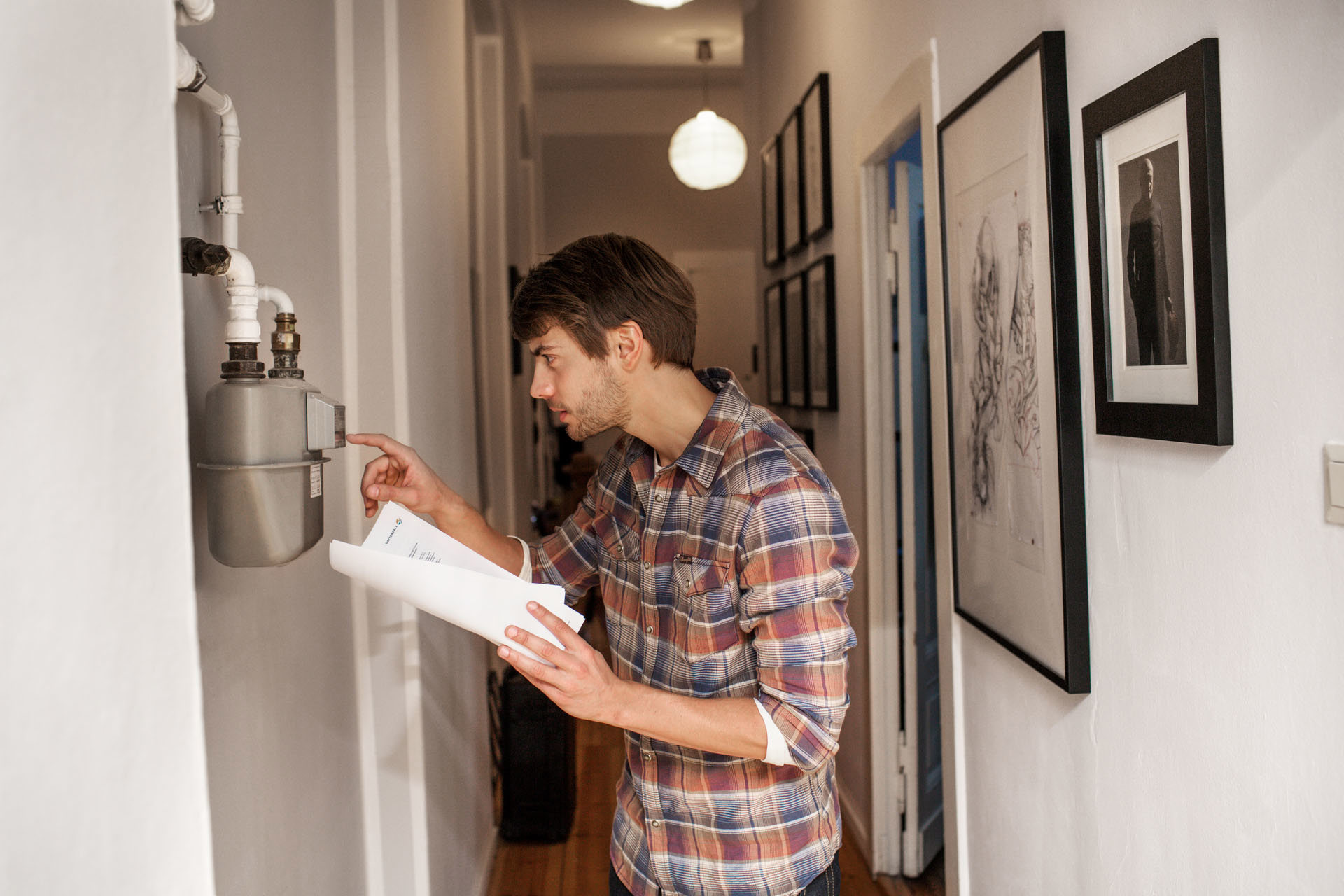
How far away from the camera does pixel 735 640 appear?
133cm

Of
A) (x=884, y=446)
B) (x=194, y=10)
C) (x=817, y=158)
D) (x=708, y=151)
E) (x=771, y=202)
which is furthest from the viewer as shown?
(x=708, y=151)

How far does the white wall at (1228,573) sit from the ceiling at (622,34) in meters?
4.38

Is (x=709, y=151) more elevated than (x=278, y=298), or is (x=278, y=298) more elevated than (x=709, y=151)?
(x=709, y=151)

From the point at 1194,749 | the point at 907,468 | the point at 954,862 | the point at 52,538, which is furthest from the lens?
the point at 907,468

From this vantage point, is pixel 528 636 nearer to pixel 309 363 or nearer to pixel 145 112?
pixel 145 112

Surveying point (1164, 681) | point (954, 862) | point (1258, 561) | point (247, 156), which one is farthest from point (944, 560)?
point (247, 156)

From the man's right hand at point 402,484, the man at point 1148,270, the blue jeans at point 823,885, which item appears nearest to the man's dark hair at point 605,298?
the man's right hand at point 402,484

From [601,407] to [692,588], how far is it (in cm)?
30

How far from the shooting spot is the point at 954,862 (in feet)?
6.69

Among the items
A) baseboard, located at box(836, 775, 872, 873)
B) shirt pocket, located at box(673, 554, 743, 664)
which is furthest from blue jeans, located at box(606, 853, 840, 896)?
baseboard, located at box(836, 775, 872, 873)

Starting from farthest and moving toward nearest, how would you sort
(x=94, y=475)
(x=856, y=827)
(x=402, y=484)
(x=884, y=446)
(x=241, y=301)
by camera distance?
(x=856, y=827)
(x=884, y=446)
(x=402, y=484)
(x=241, y=301)
(x=94, y=475)

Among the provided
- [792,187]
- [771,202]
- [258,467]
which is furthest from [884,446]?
[258,467]

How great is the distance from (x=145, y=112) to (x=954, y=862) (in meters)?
2.03

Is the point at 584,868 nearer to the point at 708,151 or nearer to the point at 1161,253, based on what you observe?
the point at 1161,253
